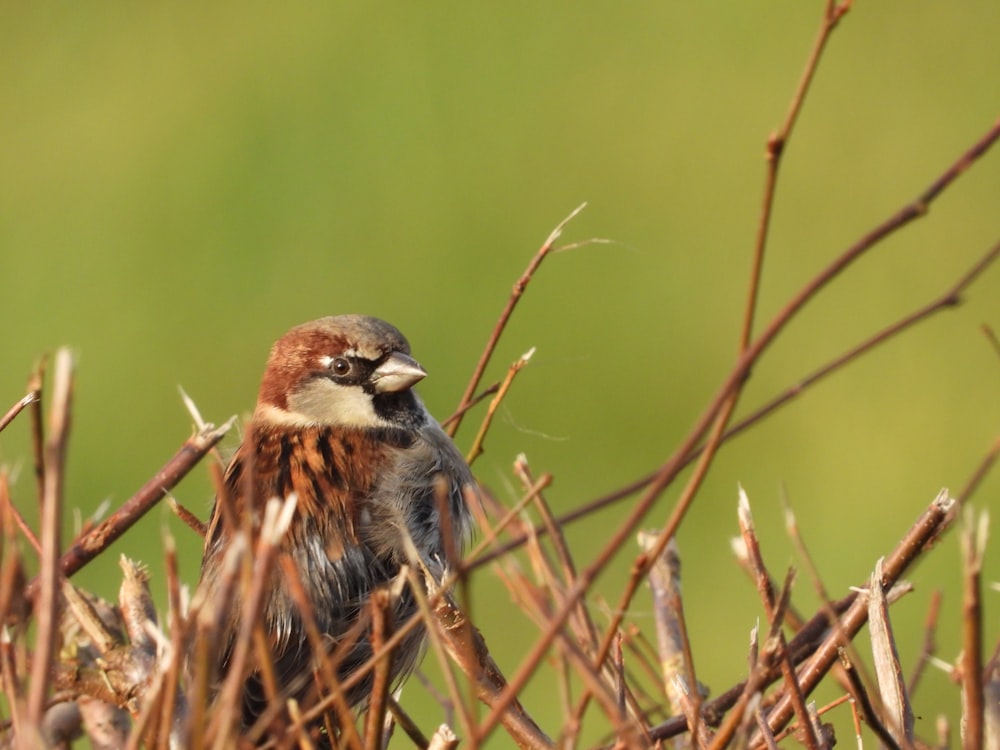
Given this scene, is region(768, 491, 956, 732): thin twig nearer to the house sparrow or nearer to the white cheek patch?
the house sparrow

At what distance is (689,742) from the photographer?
1.79 m

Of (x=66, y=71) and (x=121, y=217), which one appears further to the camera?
(x=66, y=71)

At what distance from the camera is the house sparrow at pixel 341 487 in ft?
7.54

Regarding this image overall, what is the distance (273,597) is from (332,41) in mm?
5837

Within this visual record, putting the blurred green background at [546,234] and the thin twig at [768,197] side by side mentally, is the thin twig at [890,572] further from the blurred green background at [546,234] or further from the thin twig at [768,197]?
the blurred green background at [546,234]

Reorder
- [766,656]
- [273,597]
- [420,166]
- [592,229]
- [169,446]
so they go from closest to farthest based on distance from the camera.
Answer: [766,656] → [273,597] → [169,446] → [592,229] → [420,166]

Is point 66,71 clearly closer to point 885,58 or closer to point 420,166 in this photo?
point 420,166

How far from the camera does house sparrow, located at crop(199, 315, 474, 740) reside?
2.30 m

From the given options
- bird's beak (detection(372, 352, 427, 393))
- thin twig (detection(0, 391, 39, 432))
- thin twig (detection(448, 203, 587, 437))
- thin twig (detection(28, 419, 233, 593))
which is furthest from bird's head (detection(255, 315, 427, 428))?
thin twig (detection(0, 391, 39, 432))

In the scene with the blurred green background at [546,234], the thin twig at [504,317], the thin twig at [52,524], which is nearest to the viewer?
the thin twig at [52,524]

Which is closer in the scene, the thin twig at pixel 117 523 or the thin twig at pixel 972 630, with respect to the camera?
the thin twig at pixel 972 630

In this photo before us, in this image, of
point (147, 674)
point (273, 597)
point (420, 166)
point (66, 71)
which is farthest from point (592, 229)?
point (147, 674)

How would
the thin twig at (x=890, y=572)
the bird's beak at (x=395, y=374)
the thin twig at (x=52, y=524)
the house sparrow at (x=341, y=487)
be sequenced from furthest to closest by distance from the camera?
the bird's beak at (x=395, y=374) < the house sparrow at (x=341, y=487) < the thin twig at (x=890, y=572) < the thin twig at (x=52, y=524)

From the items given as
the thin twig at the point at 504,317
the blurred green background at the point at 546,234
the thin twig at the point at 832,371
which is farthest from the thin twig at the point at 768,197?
the blurred green background at the point at 546,234
